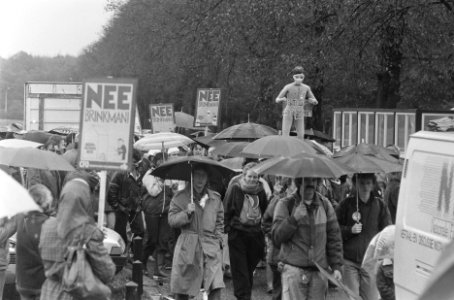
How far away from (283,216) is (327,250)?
1.69 feet

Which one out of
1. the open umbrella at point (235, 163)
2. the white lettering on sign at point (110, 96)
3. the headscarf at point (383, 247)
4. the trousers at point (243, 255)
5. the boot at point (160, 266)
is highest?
the white lettering on sign at point (110, 96)

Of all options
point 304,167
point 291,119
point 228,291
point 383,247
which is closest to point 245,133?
point 291,119

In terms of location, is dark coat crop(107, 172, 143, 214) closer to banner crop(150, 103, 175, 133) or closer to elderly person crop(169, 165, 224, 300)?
elderly person crop(169, 165, 224, 300)

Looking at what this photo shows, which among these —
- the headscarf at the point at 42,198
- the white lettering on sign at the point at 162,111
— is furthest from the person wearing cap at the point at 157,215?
the white lettering on sign at the point at 162,111

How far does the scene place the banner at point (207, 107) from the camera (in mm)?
21095

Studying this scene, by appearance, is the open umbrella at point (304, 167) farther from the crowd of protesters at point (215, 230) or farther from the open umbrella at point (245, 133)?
the open umbrella at point (245, 133)

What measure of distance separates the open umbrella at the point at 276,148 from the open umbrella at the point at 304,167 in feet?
8.57

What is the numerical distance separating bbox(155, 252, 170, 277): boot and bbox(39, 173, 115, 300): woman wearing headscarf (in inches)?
263

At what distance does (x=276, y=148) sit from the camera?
36.3ft

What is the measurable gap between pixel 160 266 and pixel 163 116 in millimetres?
9709

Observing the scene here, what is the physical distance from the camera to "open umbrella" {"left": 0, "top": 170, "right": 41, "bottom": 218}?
4.45m

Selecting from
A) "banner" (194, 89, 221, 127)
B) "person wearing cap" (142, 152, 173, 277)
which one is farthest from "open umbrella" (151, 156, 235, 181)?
"banner" (194, 89, 221, 127)

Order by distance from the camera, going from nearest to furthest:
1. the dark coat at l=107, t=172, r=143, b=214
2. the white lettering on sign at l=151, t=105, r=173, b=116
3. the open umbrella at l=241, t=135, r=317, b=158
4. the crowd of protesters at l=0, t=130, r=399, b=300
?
the crowd of protesters at l=0, t=130, r=399, b=300 → the open umbrella at l=241, t=135, r=317, b=158 → the dark coat at l=107, t=172, r=143, b=214 → the white lettering on sign at l=151, t=105, r=173, b=116

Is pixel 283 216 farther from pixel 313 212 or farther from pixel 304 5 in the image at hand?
pixel 304 5
